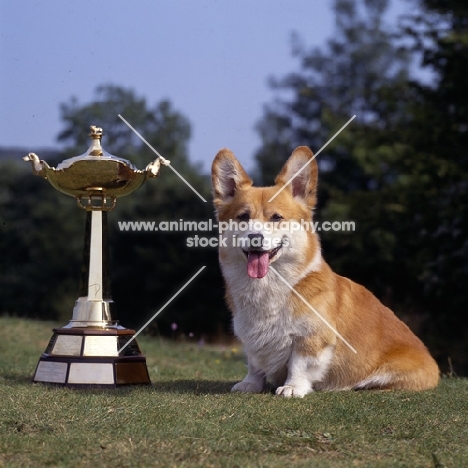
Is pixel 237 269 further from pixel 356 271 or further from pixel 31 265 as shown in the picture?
pixel 31 265

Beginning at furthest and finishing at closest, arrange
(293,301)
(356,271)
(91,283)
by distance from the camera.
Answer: (356,271) < (91,283) < (293,301)

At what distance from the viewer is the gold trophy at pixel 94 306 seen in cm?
533

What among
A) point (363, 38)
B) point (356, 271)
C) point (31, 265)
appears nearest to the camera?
point (356, 271)

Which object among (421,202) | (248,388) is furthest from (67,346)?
(421,202)

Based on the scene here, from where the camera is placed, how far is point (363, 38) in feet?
103

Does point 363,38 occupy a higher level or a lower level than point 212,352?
higher

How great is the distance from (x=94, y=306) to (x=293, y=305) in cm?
160

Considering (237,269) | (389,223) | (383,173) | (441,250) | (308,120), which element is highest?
Answer: (308,120)

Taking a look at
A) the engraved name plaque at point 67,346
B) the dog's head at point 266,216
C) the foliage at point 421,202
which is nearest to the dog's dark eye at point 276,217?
the dog's head at point 266,216

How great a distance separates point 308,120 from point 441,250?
66.3 ft

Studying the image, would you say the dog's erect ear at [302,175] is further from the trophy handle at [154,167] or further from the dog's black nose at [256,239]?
the trophy handle at [154,167]

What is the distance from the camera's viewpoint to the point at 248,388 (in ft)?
16.8

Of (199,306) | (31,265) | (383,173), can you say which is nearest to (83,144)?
(31,265)

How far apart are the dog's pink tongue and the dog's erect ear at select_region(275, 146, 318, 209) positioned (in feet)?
1.97
